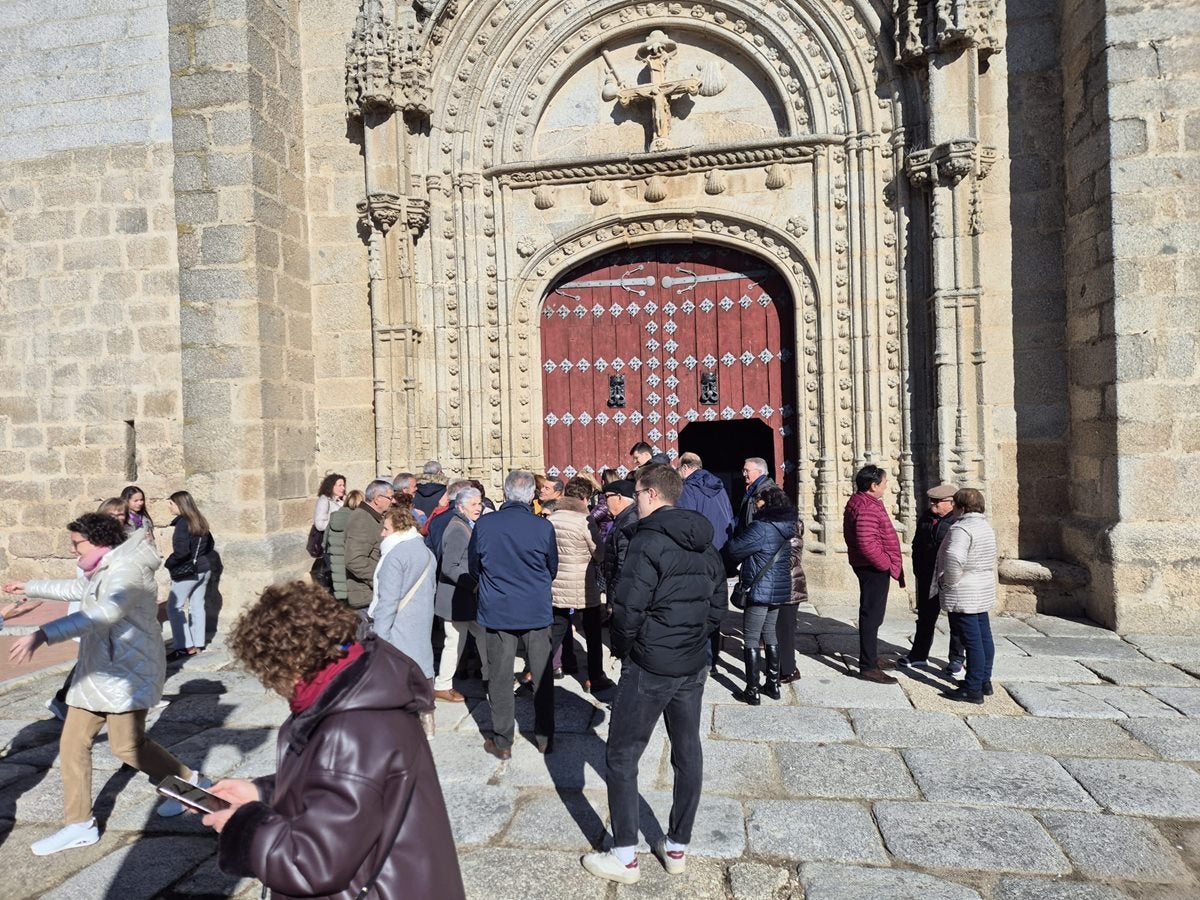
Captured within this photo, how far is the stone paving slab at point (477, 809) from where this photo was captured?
356cm

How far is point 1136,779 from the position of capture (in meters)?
3.90

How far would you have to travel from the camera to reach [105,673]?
3545 millimetres

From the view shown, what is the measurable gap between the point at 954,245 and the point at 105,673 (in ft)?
23.7

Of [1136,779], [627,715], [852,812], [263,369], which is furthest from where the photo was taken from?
[263,369]

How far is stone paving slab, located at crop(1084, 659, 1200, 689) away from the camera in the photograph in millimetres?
5293

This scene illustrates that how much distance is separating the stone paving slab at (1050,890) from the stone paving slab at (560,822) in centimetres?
158

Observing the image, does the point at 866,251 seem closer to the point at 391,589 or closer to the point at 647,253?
the point at 647,253

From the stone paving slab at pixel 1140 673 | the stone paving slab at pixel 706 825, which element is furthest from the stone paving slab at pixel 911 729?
the stone paving slab at pixel 1140 673

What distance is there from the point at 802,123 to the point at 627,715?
268 inches

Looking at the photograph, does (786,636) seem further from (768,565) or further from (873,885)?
(873,885)

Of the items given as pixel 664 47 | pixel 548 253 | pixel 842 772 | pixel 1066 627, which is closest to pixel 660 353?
pixel 548 253

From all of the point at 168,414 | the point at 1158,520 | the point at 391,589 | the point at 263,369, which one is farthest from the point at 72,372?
the point at 1158,520

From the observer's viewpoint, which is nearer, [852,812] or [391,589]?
[852,812]

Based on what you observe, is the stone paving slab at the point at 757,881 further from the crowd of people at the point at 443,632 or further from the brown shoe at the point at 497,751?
the brown shoe at the point at 497,751
